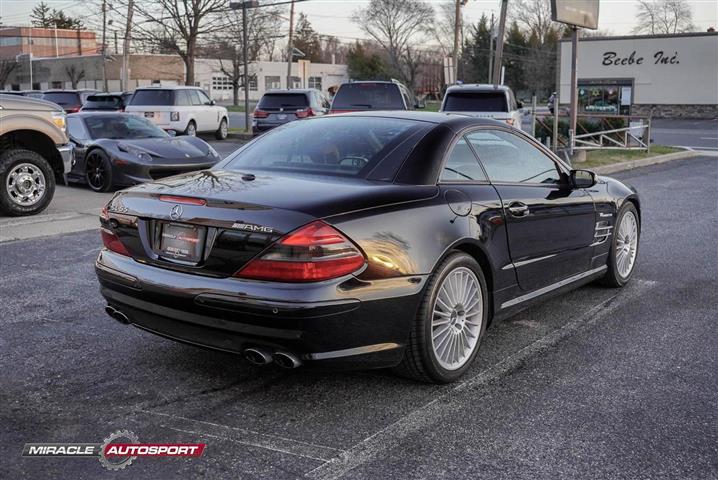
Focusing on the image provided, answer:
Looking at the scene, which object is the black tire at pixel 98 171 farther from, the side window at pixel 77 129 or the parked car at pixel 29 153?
the parked car at pixel 29 153

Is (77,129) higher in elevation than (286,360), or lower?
higher

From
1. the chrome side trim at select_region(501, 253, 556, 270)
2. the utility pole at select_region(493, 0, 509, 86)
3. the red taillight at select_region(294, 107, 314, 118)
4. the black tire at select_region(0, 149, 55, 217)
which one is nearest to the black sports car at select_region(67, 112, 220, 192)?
the black tire at select_region(0, 149, 55, 217)

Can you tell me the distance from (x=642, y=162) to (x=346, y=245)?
15957 mm

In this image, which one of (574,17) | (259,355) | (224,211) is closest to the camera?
(259,355)

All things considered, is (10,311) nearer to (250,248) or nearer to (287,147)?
(287,147)

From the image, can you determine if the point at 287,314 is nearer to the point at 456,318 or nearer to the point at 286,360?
the point at 286,360

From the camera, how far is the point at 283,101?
22.1 metres

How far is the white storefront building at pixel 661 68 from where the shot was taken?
132 feet

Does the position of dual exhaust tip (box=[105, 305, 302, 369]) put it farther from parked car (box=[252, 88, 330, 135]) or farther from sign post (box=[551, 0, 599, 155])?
parked car (box=[252, 88, 330, 135])

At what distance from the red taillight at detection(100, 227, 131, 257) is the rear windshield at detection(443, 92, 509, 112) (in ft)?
42.0

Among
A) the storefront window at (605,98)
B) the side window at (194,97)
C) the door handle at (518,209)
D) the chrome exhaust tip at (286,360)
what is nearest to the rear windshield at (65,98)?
the side window at (194,97)

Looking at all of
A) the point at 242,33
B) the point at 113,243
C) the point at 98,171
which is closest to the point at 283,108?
the point at 98,171

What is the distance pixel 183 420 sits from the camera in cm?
353

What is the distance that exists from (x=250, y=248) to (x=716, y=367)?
111 inches
